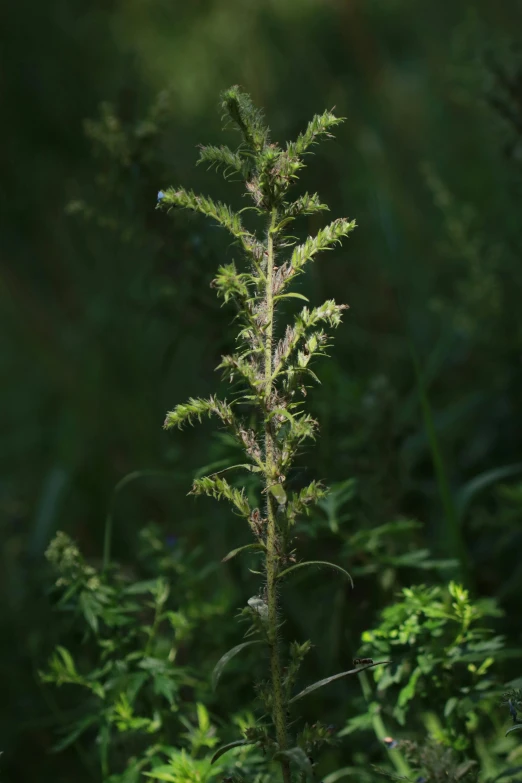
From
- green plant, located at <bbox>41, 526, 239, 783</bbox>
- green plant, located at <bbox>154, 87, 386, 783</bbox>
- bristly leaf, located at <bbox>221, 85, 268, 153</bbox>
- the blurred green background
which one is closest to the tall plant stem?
green plant, located at <bbox>154, 87, 386, 783</bbox>

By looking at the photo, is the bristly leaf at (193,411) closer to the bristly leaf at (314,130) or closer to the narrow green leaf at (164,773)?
the bristly leaf at (314,130)

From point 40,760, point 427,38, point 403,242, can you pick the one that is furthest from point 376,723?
point 427,38

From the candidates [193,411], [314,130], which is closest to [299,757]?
[193,411]

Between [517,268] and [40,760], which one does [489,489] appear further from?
[40,760]

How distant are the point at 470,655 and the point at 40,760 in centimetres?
127

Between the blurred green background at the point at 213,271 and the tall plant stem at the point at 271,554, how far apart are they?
495mm

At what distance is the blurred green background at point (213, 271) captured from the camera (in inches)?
84.0

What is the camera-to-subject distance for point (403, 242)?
139 inches

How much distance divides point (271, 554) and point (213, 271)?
102cm

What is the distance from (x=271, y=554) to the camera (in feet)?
4.09

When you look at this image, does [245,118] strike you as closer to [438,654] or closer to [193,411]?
[193,411]

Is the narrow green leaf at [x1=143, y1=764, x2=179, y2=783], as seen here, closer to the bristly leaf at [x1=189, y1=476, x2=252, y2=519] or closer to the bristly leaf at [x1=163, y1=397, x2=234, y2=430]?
the bristly leaf at [x1=189, y1=476, x2=252, y2=519]

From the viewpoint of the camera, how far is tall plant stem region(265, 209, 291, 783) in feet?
4.01

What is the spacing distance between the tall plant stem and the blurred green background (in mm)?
495
